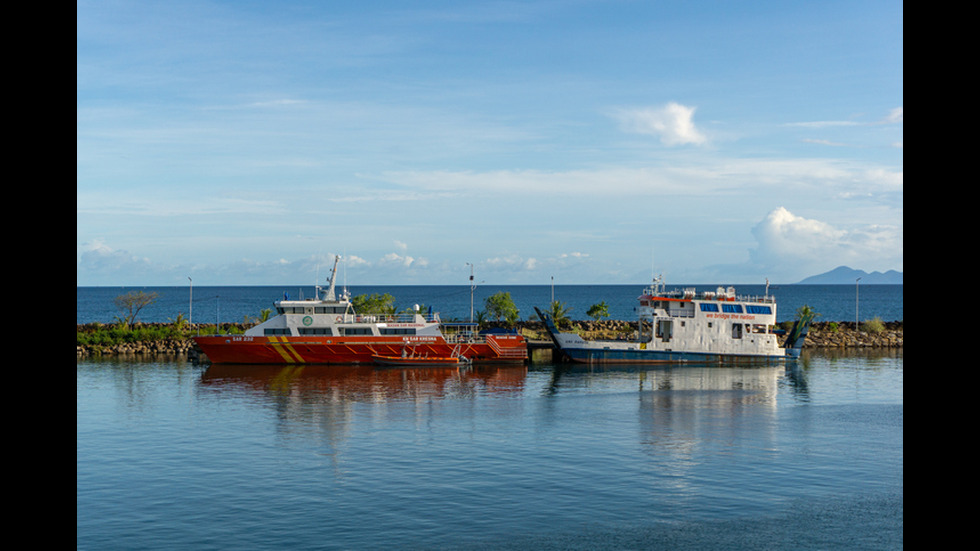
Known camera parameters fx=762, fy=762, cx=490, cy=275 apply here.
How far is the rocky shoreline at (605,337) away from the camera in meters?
76.5

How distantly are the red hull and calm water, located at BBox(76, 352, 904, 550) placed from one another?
436 inches

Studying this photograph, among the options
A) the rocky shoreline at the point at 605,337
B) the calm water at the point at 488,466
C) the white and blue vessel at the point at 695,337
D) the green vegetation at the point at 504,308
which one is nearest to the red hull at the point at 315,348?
the rocky shoreline at the point at 605,337

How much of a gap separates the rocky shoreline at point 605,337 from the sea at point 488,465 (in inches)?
909

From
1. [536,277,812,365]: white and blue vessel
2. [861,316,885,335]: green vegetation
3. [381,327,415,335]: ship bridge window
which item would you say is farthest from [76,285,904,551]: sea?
[861,316,885,335]: green vegetation

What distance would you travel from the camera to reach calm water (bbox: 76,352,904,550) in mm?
22078

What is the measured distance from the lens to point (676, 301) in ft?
224

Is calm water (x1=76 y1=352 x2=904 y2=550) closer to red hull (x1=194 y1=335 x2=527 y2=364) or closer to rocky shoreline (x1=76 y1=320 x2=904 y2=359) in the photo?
red hull (x1=194 y1=335 x2=527 y2=364)

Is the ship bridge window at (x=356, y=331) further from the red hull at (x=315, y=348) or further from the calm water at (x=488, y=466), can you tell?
the calm water at (x=488, y=466)

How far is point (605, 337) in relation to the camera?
8762cm

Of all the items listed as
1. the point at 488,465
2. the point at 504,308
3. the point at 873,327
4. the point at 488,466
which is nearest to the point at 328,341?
the point at 504,308

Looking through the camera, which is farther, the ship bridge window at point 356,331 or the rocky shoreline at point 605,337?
the rocky shoreline at point 605,337
